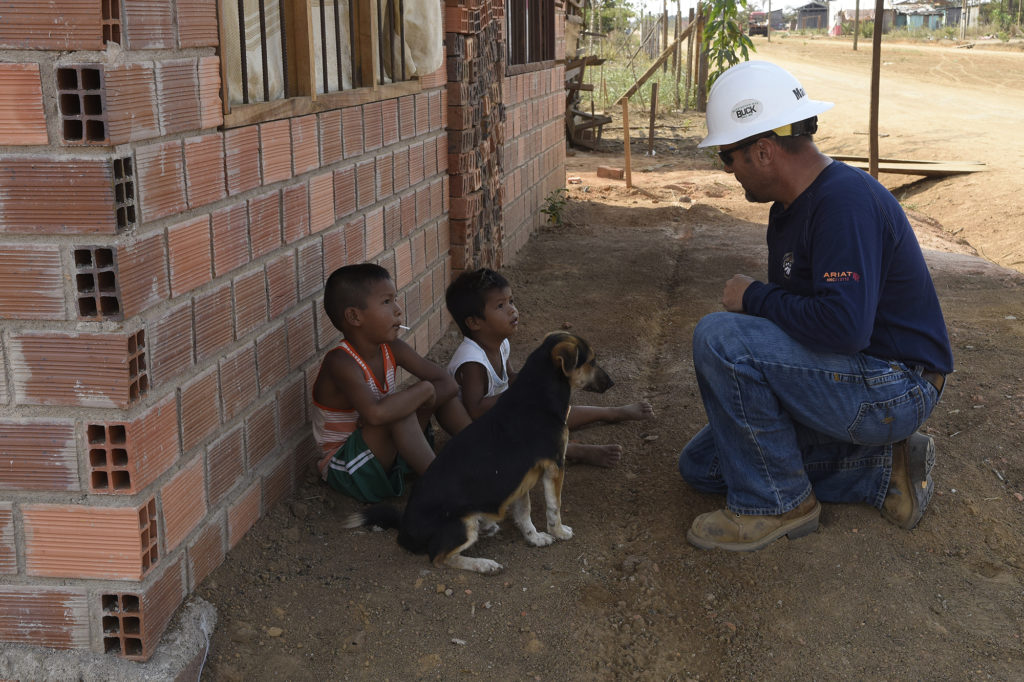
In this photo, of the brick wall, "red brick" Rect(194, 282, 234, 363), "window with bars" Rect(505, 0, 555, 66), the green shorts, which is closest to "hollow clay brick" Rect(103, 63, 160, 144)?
the brick wall

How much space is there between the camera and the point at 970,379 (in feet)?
16.6

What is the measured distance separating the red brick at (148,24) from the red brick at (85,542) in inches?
47.1

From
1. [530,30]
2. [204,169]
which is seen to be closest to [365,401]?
[204,169]

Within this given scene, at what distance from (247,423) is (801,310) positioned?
1881 millimetres

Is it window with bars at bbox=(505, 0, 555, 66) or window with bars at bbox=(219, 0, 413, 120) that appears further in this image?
window with bars at bbox=(505, 0, 555, 66)

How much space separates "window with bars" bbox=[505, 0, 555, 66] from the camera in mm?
8156

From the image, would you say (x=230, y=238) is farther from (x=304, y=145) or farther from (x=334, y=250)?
(x=334, y=250)

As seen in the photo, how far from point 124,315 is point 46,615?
2.87 ft

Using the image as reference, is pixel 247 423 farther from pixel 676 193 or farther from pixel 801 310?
pixel 676 193

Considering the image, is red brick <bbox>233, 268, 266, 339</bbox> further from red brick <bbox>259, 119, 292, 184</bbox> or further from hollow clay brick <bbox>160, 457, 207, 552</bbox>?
hollow clay brick <bbox>160, 457, 207, 552</bbox>

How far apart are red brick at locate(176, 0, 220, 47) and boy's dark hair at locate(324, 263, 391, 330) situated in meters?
1.04

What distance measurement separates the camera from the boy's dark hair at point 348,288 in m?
3.61

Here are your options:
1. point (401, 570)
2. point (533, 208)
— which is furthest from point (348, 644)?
point (533, 208)

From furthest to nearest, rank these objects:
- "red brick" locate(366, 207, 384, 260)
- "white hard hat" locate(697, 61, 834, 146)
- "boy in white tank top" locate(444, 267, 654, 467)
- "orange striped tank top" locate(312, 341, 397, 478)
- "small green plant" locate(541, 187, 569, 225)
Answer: "small green plant" locate(541, 187, 569, 225)
"red brick" locate(366, 207, 384, 260)
"boy in white tank top" locate(444, 267, 654, 467)
"orange striped tank top" locate(312, 341, 397, 478)
"white hard hat" locate(697, 61, 834, 146)
